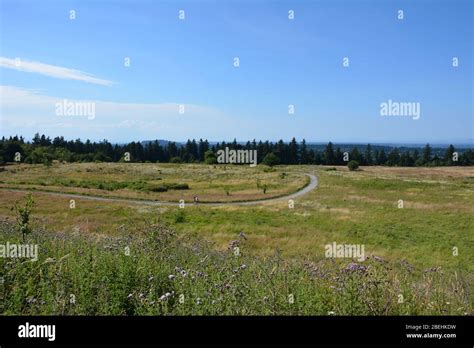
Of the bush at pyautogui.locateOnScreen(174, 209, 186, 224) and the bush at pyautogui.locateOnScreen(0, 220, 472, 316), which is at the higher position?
the bush at pyautogui.locateOnScreen(0, 220, 472, 316)

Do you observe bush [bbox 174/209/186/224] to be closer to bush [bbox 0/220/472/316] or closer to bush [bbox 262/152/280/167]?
bush [bbox 0/220/472/316]

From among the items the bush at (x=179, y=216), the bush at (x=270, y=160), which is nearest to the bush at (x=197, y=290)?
the bush at (x=179, y=216)

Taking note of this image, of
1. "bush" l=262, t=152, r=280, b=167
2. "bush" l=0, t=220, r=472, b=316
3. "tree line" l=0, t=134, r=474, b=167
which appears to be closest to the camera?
"bush" l=0, t=220, r=472, b=316

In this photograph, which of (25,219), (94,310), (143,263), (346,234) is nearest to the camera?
(94,310)

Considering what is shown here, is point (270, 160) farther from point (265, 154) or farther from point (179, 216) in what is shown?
point (179, 216)

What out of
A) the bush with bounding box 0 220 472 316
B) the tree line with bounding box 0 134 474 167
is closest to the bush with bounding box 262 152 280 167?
the tree line with bounding box 0 134 474 167

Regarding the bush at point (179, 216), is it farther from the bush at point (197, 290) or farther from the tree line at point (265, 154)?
the tree line at point (265, 154)

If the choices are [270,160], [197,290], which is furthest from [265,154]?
[197,290]

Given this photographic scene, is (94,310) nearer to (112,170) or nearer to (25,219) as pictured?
(25,219)

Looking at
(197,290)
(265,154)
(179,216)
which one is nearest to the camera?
(197,290)

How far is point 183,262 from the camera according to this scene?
6.55 metres

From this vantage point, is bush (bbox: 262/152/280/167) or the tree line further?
the tree line
